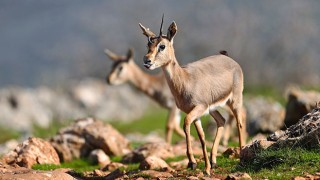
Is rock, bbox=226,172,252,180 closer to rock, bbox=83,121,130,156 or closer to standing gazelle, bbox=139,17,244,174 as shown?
standing gazelle, bbox=139,17,244,174

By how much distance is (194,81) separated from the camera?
16.3 m

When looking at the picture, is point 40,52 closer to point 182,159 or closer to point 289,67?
point 289,67

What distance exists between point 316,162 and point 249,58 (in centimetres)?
8658

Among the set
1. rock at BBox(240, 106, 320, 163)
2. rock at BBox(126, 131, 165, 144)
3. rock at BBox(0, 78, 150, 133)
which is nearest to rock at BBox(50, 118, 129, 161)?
rock at BBox(126, 131, 165, 144)

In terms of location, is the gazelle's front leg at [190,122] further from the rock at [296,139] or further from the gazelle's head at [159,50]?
the gazelle's head at [159,50]

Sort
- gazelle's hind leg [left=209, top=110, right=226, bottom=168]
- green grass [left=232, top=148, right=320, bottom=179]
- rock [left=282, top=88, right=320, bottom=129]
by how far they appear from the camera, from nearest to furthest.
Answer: green grass [left=232, top=148, right=320, bottom=179]
gazelle's hind leg [left=209, top=110, right=226, bottom=168]
rock [left=282, top=88, right=320, bottom=129]

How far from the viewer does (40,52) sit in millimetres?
158125

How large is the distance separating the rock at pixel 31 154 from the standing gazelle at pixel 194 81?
5195 millimetres

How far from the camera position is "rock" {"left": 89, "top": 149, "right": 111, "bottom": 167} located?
2236cm

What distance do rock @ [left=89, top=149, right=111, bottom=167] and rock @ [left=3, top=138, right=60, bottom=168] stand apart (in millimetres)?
2246

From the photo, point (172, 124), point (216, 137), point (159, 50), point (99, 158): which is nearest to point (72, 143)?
point (99, 158)

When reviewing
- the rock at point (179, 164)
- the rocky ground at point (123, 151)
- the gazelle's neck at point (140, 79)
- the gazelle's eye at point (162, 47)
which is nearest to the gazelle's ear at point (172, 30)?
the gazelle's eye at point (162, 47)

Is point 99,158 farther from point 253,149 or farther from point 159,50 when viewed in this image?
point 253,149

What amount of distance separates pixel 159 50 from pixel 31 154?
564 centimetres
